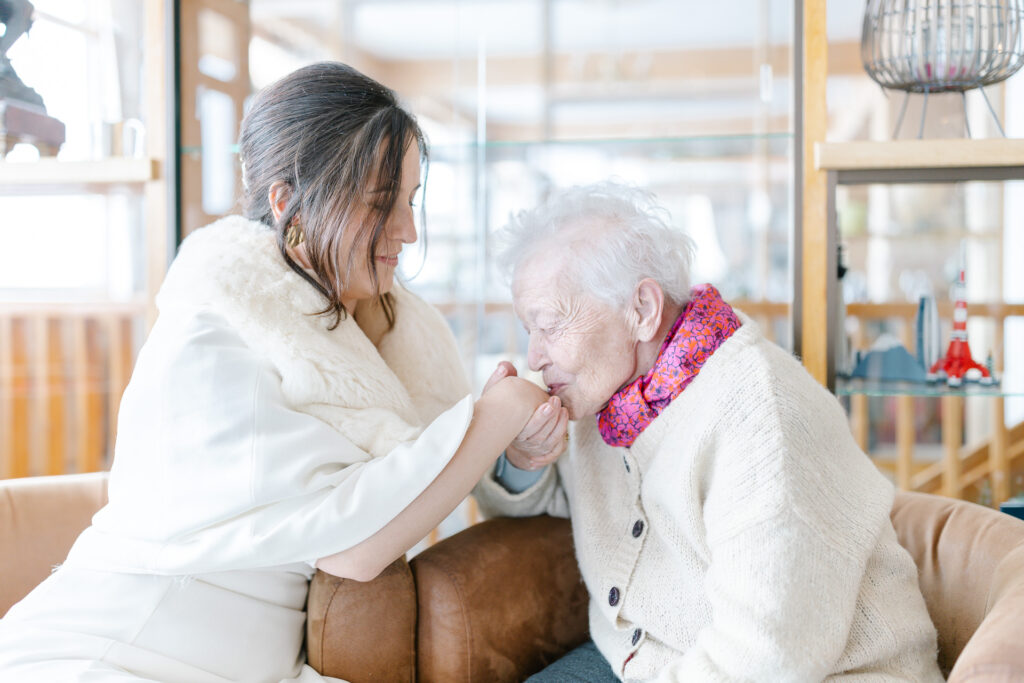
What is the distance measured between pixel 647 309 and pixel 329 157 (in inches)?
22.2

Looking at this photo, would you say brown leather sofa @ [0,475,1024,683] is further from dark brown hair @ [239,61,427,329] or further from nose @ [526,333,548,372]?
dark brown hair @ [239,61,427,329]

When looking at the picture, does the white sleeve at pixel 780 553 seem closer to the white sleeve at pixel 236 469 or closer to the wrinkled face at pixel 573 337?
the wrinkled face at pixel 573 337

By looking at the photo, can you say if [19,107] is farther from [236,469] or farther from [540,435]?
[540,435]

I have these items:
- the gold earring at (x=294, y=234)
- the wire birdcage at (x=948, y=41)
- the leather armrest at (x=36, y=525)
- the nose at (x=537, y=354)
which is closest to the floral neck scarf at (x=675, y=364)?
the nose at (x=537, y=354)

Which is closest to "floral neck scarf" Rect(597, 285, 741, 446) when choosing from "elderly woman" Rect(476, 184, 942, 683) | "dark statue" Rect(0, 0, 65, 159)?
"elderly woman" Rect(476, 184, 942, 683)

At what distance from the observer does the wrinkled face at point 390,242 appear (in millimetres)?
1509

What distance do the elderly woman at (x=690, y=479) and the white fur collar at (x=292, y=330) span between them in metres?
0.25

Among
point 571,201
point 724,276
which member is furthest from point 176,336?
point 724,276

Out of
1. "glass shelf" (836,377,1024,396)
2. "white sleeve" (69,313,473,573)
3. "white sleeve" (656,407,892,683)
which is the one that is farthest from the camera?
"glass shelf" (836,377,1024,396)

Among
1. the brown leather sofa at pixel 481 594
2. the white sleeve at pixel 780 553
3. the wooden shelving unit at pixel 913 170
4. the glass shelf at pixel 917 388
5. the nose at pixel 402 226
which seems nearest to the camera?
the white sleeve at pixel 780 553

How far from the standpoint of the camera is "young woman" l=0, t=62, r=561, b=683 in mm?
1333

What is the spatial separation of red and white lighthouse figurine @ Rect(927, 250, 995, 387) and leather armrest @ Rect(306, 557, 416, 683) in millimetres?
1352

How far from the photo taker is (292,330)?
141 cm

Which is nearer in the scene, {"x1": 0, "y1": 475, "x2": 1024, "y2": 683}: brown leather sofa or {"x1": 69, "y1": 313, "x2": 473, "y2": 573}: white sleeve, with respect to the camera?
{"x1": 69, "y1": 313, "x2": 473, "y2": 573}: white sleeve
